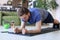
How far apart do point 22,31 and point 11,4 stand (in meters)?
5.45

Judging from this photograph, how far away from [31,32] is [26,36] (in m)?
0.21

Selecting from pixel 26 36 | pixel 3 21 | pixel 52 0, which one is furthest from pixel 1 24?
pixel 26 36

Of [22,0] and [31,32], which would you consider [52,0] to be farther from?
[31,32]

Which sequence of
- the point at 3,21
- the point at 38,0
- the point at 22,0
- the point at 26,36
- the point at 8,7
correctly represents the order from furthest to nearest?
the point at 8,7 → the point at 22,0 → the point at 38,0 → the point at 3,21 → the point at 26,36

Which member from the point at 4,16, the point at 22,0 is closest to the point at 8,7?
the point at 22,0

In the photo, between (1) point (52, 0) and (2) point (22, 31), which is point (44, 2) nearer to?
(1) point (52, 0)

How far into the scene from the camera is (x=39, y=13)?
3291mm

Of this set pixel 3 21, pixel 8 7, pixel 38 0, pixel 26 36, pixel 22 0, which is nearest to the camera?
pixel 26 36

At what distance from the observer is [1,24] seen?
597 cm

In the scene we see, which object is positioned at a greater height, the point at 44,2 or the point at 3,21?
the point at 44,2

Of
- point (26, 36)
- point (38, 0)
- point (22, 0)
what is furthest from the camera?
point (22, 0)

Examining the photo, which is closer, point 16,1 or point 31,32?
point 31,32

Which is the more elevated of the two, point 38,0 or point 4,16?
point 38,0

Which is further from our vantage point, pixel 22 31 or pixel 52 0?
pixel 52 0
